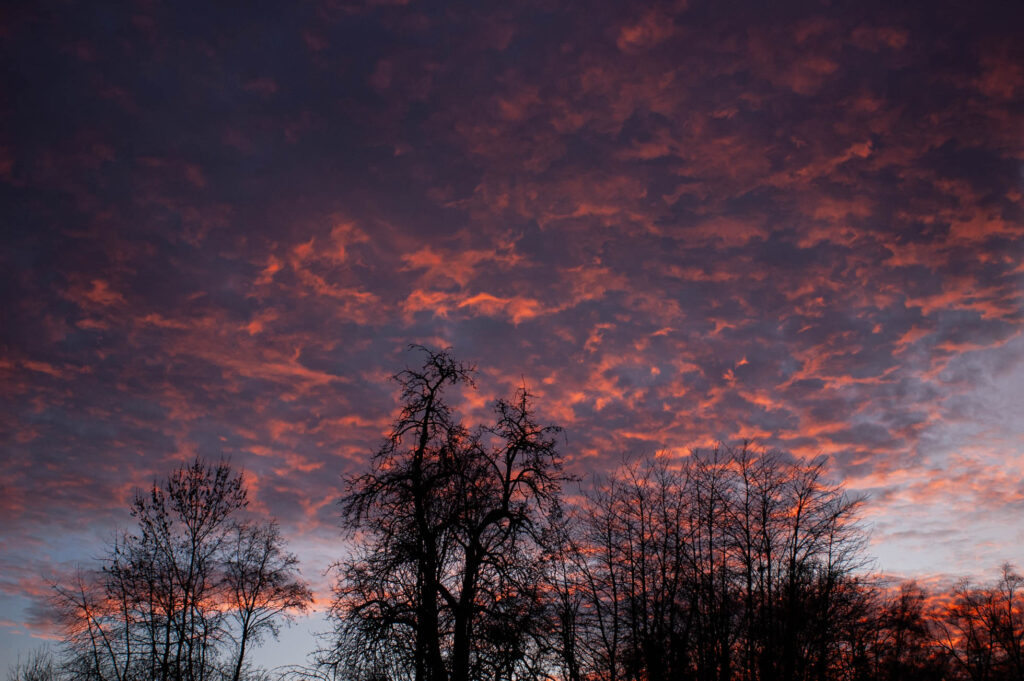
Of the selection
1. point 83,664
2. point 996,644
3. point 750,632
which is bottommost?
point 996,644

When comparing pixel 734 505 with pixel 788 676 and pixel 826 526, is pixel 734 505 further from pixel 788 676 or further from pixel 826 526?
pixel 788 676

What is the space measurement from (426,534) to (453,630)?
134 inches

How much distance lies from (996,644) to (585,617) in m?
54.8

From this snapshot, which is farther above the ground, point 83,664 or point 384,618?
point 384,618

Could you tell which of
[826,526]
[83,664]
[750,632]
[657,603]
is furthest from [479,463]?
[83,664]

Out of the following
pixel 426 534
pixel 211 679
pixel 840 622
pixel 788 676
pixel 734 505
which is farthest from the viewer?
pixel 211 679

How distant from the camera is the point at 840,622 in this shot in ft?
91.9

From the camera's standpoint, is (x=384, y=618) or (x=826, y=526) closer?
(x=384, y=618)

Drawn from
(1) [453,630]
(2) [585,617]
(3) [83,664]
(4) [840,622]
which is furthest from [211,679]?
(4) [840,622]

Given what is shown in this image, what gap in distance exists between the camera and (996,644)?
61438 mm

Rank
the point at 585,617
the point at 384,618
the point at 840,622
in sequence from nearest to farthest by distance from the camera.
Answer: the point at 384,618, the point at 840,622, the point at 585,617

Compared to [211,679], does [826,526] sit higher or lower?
higher

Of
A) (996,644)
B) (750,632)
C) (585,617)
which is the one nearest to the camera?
(750,632)

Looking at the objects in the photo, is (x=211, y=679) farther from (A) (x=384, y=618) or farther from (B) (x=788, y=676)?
(B) (x=788, y=676)
